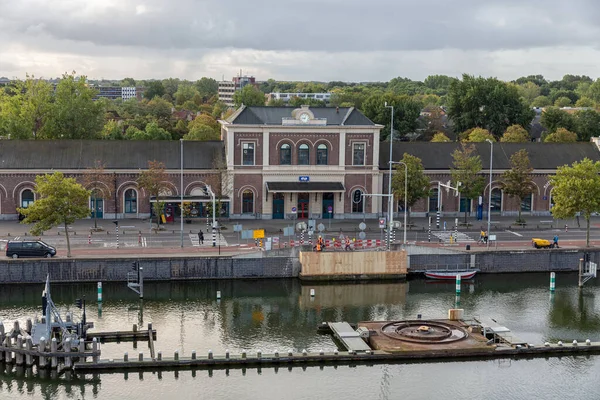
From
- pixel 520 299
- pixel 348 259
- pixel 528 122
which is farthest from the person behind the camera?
pixel 528 122

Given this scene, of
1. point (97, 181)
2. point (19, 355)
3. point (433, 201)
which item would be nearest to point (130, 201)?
point (97, 181)

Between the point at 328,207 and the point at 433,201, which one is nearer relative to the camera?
the point at 328,207

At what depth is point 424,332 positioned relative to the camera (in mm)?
48625

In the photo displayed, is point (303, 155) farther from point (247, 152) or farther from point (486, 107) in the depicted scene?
point (486, 107)

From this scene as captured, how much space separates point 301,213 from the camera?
79.0 m

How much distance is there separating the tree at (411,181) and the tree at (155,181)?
846 inches

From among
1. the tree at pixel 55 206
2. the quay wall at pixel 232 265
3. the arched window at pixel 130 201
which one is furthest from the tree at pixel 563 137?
the tree at pixel 55 206

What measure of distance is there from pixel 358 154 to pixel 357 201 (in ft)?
15.0

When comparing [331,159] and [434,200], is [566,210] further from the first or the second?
[331,159]

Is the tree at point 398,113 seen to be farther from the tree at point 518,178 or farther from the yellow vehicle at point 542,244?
the yellow vehicle at point 542,244

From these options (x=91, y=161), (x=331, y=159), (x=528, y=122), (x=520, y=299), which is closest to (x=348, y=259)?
(x=520, y=299)

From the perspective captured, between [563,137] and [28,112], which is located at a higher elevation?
[28,112]

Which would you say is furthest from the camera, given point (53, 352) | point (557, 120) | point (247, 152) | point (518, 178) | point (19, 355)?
point (557, 120)

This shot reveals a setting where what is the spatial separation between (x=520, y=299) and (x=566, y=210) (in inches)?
504
